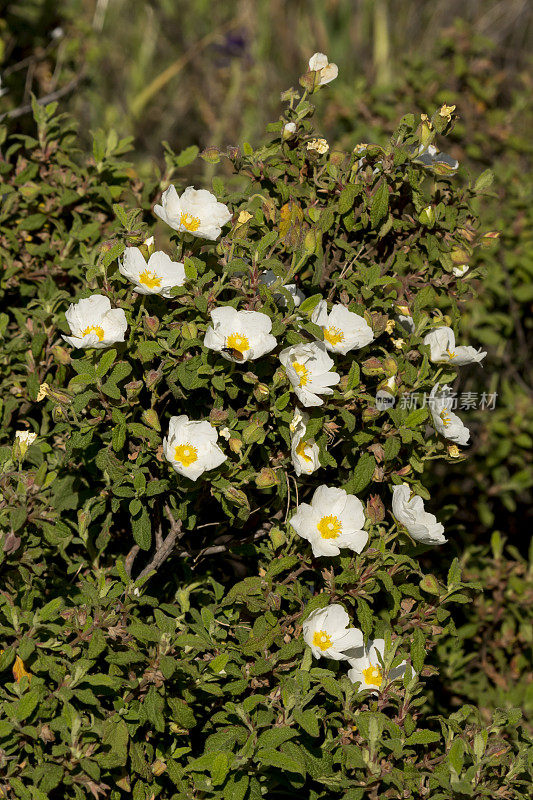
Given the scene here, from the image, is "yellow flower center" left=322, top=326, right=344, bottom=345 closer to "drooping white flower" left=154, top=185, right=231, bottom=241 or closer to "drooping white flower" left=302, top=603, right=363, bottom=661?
"drooping white flower" left=154, top=185, right=231, bottom=241

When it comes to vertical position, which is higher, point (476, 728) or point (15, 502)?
point (15, 502)

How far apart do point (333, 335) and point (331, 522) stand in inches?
13.8

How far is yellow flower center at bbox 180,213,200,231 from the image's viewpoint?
158 centimetres

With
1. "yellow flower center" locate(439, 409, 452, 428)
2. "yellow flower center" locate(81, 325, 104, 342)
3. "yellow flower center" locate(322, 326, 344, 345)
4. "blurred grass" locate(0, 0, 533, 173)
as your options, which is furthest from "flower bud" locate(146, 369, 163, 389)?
"blurred grass" locate(0, 0, 533, 173)

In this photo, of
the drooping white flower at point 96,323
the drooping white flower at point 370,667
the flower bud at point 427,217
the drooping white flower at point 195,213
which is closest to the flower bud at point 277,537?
the drooping white flower at point 370,667

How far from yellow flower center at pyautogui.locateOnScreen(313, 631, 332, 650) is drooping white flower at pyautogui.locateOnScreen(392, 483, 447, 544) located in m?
0.25

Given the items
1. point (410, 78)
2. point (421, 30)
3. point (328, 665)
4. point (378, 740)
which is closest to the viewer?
point (378, 740)

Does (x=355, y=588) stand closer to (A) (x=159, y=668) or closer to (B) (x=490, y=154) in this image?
(A) (x=159, y=668)

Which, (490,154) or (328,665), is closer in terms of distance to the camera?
(328,665)

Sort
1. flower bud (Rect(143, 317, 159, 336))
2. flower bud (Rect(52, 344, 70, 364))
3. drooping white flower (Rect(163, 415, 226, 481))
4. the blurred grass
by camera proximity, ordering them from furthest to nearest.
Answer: the blurred grass → flower bud (Rect(52, 344, 70, 364)) → flower bud (Rect(143, 317, 159, 336)) → drooping white flower (Rect(163, 415, 226, 481))

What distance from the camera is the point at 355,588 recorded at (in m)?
1.56

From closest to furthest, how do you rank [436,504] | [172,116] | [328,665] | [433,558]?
1. [328,665]
2. [433,558]
3. [436,504]
4. [172,116]

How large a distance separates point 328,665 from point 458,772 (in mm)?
299

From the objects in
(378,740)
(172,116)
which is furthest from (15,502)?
(172,116)
